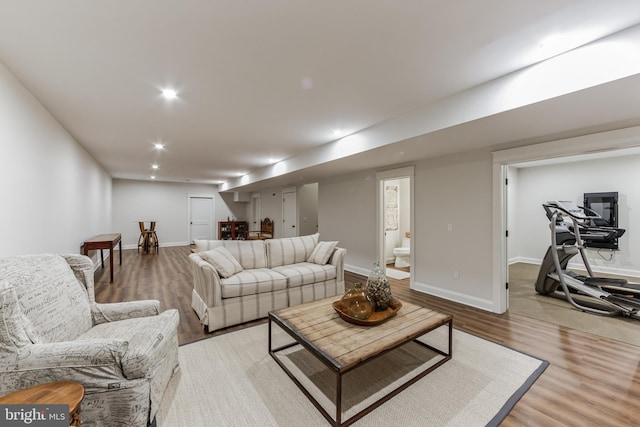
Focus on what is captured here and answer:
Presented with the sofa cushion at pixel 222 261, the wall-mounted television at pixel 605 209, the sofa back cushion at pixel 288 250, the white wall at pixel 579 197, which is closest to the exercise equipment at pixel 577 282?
the wall-mounted television at pixel 605 209

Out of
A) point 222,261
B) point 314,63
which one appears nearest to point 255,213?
point 222,261

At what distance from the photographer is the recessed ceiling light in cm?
253

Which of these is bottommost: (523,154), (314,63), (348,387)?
(348,387)

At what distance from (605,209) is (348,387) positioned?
6.52m

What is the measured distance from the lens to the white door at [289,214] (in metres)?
7.79

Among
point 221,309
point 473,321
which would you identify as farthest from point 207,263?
point 473,321

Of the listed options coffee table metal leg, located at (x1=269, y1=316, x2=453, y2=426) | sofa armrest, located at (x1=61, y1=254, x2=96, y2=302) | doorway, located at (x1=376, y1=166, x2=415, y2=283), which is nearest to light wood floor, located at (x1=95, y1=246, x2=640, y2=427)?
coffee table metal leg, located at (x1=269, y1=316, x2=453, y2=426)

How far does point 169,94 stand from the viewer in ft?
8.50

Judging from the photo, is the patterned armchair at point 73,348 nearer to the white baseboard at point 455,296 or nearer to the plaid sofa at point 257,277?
the plaid sofa at point 257,277

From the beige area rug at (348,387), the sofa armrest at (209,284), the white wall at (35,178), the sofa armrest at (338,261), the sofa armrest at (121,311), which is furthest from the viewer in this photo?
the sofa armrest at (338,261)

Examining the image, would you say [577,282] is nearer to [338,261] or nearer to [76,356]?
[338,261]

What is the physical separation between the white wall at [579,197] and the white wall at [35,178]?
8164 mm

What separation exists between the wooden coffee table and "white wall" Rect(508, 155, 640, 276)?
18.2 feet

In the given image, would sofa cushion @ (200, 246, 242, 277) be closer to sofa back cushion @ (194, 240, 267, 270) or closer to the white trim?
sofa back cushion @ (194, 240, 267, 270)
